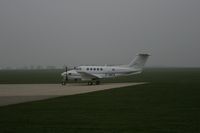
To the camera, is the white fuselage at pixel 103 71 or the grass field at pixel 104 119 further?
the white fuselage at pixel 103 71

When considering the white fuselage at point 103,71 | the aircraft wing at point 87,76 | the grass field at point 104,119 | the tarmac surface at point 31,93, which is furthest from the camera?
the white fuselage at point 103,71

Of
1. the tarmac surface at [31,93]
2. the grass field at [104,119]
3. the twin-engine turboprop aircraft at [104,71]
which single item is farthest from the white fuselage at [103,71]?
the grass field at [104,119]

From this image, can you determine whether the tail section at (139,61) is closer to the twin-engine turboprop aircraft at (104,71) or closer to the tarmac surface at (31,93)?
the twin-engine turboprop aircraft at (104,71)

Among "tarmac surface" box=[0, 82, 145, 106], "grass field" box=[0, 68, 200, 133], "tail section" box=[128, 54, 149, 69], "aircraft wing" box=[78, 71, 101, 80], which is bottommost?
"tarmac surface" box=[0, 82, 145, 106]

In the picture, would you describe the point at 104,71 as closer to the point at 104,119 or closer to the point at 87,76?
the point at 87,76

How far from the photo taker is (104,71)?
4841 cm

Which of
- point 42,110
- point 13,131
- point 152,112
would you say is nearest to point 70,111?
point 42,110

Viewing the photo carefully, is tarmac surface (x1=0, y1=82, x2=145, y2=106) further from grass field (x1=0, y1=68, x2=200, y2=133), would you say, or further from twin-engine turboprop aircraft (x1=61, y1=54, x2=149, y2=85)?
twin-engine turboprop aircraft (x1=61, y1=54, x2=149, y2=85)

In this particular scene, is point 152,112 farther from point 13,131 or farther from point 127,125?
point 13,131

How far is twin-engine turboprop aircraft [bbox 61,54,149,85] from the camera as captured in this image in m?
47.5

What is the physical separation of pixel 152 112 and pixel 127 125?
382 centimetres

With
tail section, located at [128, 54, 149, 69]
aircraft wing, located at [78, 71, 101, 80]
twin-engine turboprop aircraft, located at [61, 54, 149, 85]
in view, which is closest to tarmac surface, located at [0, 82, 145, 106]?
aircraft wing, located at [78, 71, 101, 80]

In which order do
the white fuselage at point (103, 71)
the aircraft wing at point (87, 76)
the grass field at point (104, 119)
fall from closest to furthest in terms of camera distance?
the grass field at point (104, 119)
the aircraft wing at point (87, 76)
the white fuselage at point (103, 71)

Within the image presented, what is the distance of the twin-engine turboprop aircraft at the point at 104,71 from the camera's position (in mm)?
47531
